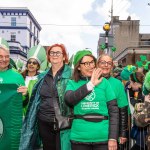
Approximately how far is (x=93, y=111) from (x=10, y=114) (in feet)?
4.05

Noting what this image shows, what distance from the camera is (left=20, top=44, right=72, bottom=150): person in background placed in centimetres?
430

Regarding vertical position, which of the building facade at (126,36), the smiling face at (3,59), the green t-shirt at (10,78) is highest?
the building facade at (126,36)

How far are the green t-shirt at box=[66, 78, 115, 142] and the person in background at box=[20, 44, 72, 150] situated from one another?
0.57m

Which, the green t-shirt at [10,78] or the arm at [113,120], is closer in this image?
the arm at [113,120]

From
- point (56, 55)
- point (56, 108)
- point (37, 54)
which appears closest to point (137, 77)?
point (37, 54)

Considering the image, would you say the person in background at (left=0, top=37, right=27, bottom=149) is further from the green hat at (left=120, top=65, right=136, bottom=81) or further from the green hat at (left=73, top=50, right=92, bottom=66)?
the green hat at (left=120, top=65, right=136, bottom=81)

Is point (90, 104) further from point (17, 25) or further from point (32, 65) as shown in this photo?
point (17, 25)

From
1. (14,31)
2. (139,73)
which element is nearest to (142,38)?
(14,31)

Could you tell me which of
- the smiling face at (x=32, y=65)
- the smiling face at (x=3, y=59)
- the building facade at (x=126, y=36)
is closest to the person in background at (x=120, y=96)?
the smiling face at (x=32, y=65)

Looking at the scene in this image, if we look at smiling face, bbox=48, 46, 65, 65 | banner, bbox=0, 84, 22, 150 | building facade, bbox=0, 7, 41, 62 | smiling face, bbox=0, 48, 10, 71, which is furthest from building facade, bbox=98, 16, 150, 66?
banner, bbox=0, 84, 22, 150

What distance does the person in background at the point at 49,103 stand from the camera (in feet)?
14.1

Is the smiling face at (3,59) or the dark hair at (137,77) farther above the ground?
the smiling face at (3,59)

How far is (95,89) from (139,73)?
221cm

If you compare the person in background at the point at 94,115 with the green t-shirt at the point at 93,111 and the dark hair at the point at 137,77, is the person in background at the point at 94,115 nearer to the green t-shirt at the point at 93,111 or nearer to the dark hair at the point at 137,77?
the green t-shirt at the point at 93,111
